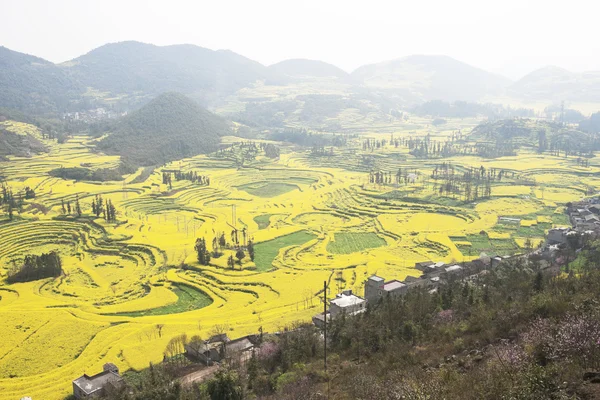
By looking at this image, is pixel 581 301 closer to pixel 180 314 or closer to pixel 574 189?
pixel 180 314

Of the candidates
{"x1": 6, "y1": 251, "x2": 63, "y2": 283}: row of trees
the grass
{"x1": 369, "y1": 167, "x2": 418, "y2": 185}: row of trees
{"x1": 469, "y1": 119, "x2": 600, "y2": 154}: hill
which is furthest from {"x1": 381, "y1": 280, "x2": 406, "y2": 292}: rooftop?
{"x1": 469, "y1": 119, "x2": 600, "y2": 154}: hill

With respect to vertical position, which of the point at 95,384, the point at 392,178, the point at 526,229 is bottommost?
the point at 95,384

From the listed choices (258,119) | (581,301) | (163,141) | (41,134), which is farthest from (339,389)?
(258,119)

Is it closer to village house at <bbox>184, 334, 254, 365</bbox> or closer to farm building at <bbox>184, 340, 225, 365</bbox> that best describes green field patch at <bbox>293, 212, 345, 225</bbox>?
village house at <bbox>184, 334, 254, 365</bbox>

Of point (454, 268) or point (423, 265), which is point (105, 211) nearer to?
point (423, 265)

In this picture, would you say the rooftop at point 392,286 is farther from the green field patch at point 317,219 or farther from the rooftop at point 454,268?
the green field patch at point 317,219

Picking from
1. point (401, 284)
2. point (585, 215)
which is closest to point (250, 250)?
point (401, 284)

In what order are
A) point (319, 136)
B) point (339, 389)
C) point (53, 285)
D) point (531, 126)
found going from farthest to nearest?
point (319, 136) < point (531, 126) < point (53, 285) < point (339, 389)
